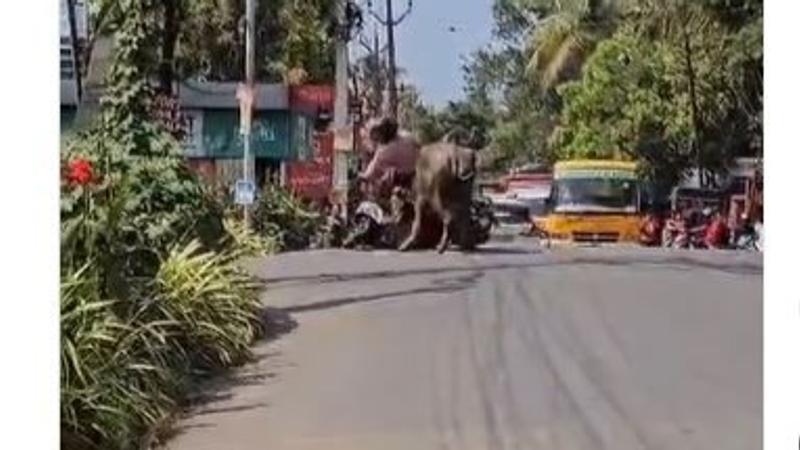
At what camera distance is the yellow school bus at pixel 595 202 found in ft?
11.1

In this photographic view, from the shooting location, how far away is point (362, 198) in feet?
11.2

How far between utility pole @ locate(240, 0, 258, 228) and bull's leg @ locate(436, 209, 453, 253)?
360 mm

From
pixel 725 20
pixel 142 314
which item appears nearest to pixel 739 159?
pixel 725 20

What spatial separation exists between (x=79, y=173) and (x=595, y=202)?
92 cm

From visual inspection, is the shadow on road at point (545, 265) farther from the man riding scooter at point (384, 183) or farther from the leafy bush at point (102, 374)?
the leafy bush at point (102, 374)

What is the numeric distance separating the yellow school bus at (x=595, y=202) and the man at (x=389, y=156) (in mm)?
257

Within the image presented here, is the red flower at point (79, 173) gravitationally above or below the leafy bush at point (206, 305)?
above

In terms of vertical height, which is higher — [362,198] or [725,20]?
[725,20]

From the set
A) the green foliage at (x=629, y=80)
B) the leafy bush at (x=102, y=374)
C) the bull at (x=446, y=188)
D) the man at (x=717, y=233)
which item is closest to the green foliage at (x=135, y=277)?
the leafy bush at (x=102, y=374)

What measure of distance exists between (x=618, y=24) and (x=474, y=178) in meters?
0.38

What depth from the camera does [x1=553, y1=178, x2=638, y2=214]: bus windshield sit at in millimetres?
3383

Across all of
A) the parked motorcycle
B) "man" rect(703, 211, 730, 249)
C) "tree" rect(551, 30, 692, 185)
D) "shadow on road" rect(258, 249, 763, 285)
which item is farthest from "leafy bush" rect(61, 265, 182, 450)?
"man" rect(703, 211, 730, 249)

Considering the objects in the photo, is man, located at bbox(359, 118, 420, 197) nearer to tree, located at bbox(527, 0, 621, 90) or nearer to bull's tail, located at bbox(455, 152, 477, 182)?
bull's tail, located at bbox(455, 152, 477, 182)

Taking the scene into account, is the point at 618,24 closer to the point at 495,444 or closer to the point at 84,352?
the point at 495,444
